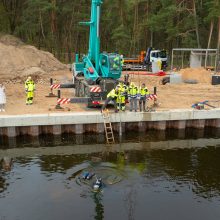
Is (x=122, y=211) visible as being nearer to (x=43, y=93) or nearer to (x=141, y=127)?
(x=141, y=127)

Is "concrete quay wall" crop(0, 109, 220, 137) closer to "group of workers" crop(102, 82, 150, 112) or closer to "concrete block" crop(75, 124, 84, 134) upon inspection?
"concrete block" crop(75, 124, 84, 134)

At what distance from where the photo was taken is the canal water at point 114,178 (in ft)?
35.1

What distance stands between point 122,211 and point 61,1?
1773 inches

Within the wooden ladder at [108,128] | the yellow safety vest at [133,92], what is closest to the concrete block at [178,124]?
the yellow safety vest at [133,92]

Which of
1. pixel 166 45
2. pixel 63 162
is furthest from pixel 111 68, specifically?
pixel 166 45

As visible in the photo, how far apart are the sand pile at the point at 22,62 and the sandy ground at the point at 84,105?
5.71 ft

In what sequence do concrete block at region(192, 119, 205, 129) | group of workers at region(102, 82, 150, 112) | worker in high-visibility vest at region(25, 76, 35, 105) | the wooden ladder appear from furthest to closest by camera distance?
worker in high-visibility vest at region(25, 76, 35, 105) → concrete block at region(192, 119, 205, 129) → group of workers at region(102, 82, 150, 112) → the wooden ladder

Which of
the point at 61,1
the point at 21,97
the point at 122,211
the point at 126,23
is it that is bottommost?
the point at 122,211

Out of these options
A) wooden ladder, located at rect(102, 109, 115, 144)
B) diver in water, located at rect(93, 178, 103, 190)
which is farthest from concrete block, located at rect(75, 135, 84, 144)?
diver in water, located at rect(93, 178, 103, 190)

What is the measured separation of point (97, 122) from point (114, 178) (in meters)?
4.94

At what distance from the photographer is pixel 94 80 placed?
19.8 meters

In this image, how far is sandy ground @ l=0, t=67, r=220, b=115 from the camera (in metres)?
19.5

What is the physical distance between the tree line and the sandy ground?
1308cm

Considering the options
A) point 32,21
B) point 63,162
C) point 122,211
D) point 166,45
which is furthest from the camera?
point 166,45
